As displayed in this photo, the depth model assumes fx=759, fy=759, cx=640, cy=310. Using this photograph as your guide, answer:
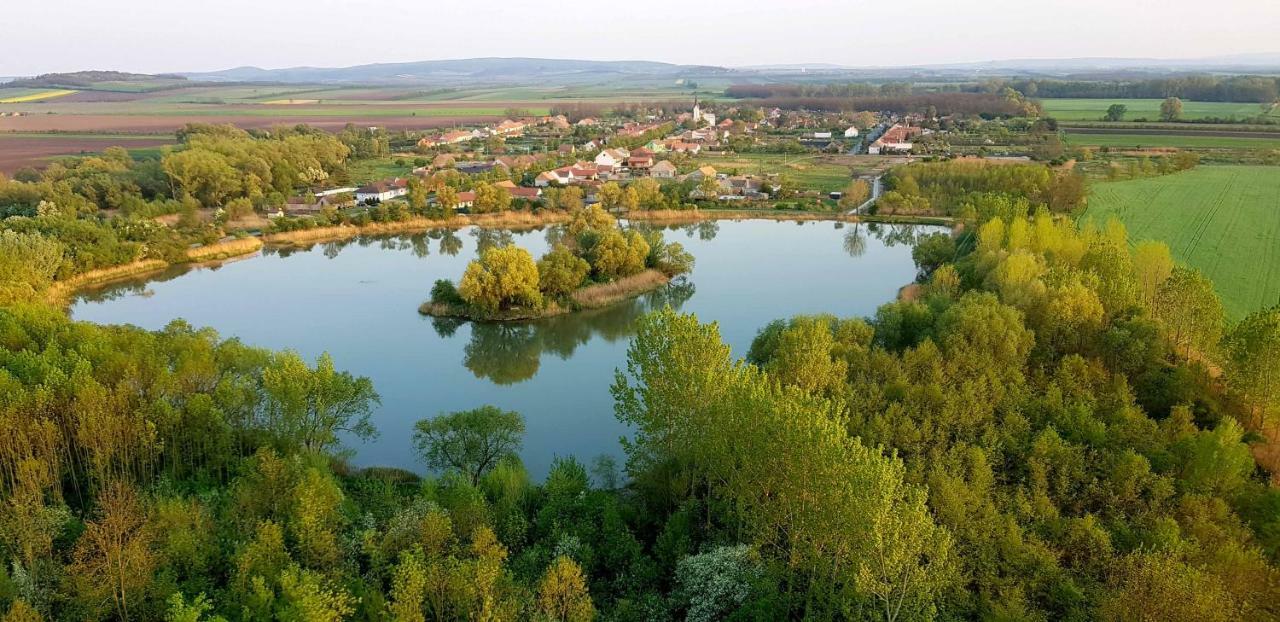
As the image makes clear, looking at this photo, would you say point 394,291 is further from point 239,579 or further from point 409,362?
point 239,579

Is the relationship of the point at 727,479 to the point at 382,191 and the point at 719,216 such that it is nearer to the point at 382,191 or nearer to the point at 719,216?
the point at 719,216

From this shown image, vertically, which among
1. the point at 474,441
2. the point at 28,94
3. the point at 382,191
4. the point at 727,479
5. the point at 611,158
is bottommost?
the point at 474,441

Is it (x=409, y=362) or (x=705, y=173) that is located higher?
(x=705, y=173)

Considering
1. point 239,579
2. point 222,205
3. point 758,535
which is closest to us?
point 239,579

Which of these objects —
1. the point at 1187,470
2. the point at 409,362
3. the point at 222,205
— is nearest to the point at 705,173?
the point at 222,205

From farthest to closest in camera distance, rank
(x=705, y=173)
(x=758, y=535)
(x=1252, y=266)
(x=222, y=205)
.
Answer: (x=705, y=173) → (x=222, y=205) → (x=1252, y=266) → (x=758, y=535)

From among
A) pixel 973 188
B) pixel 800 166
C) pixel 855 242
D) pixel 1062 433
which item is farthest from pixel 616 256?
pixel 800 166

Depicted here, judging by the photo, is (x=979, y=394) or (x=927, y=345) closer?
(x=979, y=394)
